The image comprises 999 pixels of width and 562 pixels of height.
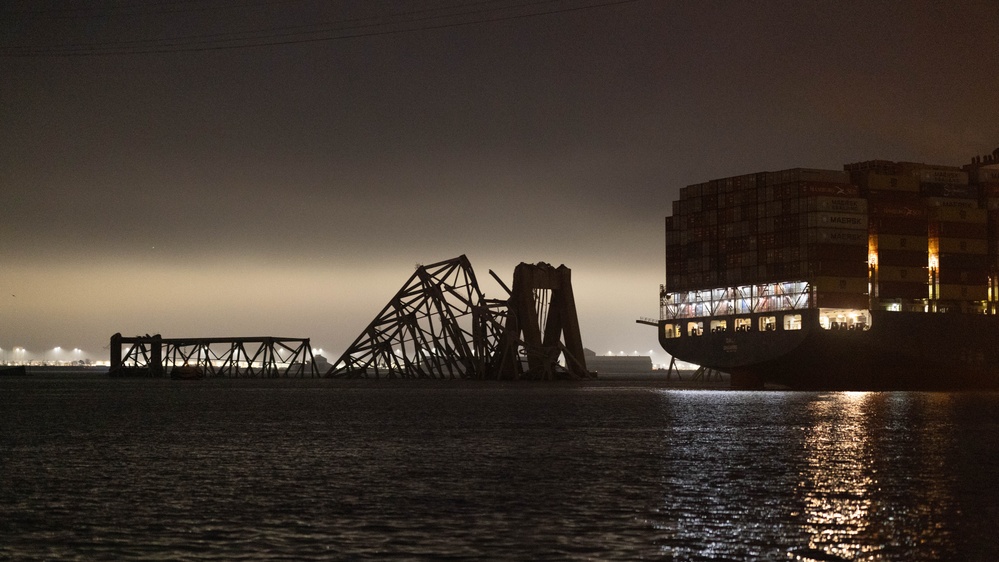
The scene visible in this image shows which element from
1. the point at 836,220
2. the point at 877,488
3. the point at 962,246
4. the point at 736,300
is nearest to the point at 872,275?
the point at 836,220

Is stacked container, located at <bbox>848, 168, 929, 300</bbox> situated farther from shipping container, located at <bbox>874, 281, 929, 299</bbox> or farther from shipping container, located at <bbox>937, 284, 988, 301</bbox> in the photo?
shipping container, located at <bbox>937, 284, 988, 301</bbox>

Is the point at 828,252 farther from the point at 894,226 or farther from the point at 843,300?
the point at 894,226

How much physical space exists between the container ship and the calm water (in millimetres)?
37844

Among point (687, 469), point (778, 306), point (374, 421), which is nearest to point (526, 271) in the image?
point (778, 306)

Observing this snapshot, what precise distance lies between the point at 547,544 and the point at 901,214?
8359cm

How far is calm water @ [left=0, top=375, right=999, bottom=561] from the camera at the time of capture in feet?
67.7

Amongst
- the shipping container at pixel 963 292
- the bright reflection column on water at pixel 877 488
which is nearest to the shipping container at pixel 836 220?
the shipping container at pixel 963 292

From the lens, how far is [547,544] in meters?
20.6

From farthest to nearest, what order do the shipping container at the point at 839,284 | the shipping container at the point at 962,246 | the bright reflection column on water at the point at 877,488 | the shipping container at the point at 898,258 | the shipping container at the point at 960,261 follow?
the shipping container at the point at 960,261
the shipping container at the point at 962,246
the shipping container at the point at 898,258
the shipping container at the point at 839,284
the bright reflection column on water at the point at 877,488

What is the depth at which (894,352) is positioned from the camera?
9394 cm

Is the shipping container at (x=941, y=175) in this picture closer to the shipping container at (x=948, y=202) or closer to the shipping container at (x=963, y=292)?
the shipping container at (x=948, y=202)

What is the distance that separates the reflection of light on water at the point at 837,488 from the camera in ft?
68.7

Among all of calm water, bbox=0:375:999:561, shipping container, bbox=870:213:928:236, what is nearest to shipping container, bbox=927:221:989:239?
shipping container, bbox=870:213:928:236

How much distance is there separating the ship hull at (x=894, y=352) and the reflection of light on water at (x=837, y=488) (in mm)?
41688
